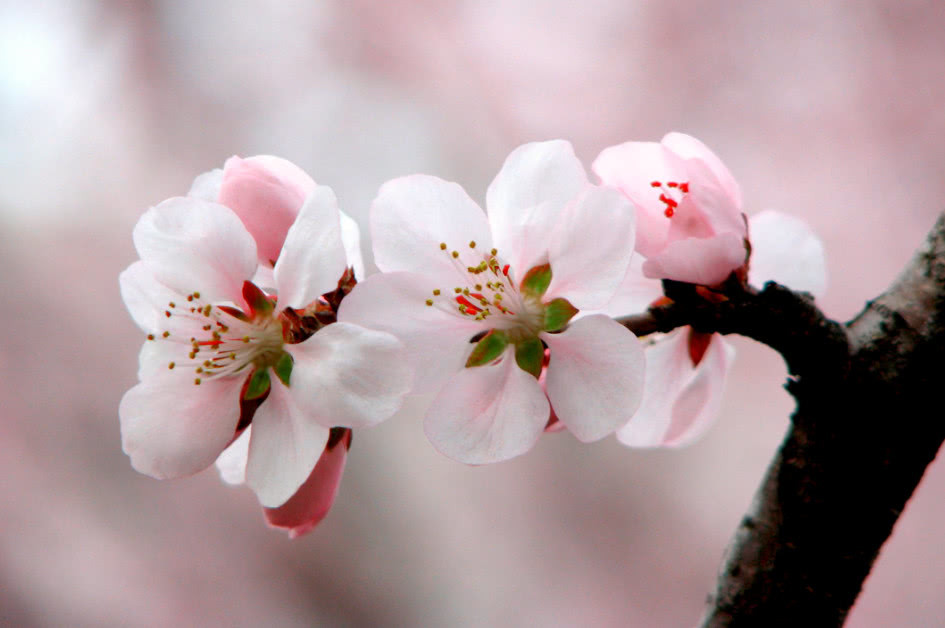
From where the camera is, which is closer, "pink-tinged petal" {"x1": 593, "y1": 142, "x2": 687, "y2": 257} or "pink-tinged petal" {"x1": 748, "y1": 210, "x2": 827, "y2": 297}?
"pink-tinged petal" {"x1": 593, "y1": 142, "x2": 687, "y2": 257}

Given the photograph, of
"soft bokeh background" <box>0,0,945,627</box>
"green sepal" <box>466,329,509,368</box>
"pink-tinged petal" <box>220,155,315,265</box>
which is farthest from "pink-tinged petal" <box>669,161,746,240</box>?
"soft bokeh background" <box>0,0,945,627</box>

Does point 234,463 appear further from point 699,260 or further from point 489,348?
point 699,260

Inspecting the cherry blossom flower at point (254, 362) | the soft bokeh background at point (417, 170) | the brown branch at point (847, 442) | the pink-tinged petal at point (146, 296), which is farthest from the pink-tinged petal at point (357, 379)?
the soft bokeh background at point (417, 170)

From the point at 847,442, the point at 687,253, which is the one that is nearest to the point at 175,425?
the point at 687,253

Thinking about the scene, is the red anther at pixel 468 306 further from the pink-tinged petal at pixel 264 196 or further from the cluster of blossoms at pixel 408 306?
the pink-tinged petal at pixel 264 196

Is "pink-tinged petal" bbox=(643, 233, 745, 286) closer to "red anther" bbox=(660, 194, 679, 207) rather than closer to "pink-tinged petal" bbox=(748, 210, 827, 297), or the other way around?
"red anther" bbox=(660, 194, 679, 207)

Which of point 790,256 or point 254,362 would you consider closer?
point 254,362
